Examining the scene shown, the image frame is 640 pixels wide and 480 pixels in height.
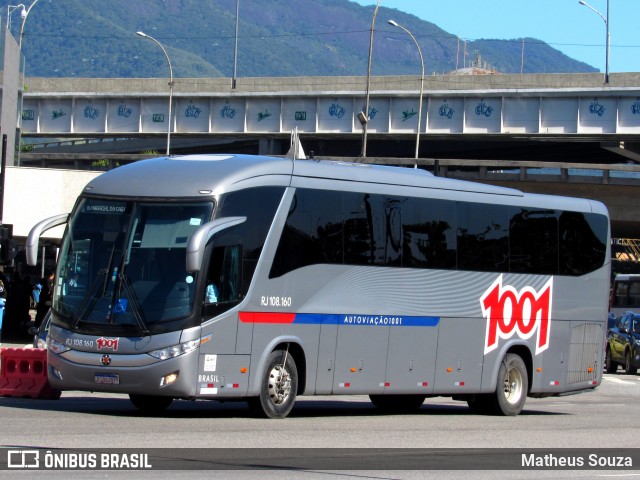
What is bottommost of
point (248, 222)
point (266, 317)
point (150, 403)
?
point (150, 403)

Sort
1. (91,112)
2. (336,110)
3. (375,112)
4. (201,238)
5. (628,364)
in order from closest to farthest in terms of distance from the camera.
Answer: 1. (201,238)
2. (628,364)
3. (375,112)
4. (336,110)
5. (91,112)

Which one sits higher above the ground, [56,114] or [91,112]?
[91,112]

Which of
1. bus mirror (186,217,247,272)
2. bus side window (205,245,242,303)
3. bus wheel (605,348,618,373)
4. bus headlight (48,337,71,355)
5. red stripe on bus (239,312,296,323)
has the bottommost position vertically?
bus wheel (605,348,618,373)

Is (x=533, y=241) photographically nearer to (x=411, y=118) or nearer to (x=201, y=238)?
(x=201, y=238)

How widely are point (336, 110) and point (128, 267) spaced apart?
57.0 m

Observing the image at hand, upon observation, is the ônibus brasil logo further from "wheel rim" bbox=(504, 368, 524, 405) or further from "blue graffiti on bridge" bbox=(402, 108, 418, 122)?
"blue graffiti on bridge" bbox=(402, 108, 418, 122)

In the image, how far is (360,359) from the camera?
18.2 metres

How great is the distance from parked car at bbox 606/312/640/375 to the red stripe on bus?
75.2 feet

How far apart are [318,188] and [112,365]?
376cm

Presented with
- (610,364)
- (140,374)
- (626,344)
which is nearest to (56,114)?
(610,364)

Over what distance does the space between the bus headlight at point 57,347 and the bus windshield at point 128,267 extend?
0.98 feet

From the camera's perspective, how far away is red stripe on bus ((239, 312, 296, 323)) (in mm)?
16500

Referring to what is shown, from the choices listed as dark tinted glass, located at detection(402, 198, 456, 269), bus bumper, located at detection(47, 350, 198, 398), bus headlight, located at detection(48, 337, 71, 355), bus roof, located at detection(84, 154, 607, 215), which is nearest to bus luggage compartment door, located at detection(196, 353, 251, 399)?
bus bumper, located at detection(47, 350, 198, 398)

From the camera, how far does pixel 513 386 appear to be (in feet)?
69.5
